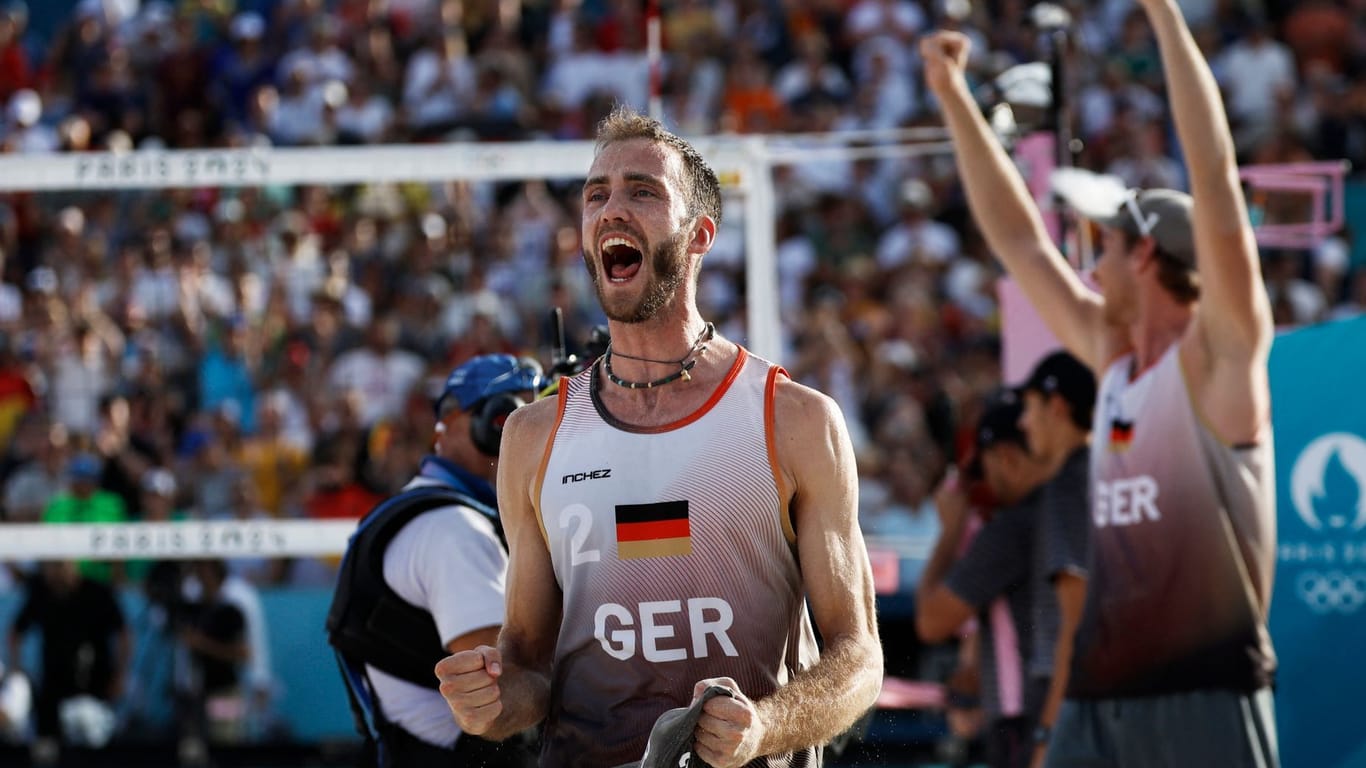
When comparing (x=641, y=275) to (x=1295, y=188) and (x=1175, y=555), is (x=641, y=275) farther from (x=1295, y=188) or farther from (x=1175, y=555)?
(x=1295, y=188)

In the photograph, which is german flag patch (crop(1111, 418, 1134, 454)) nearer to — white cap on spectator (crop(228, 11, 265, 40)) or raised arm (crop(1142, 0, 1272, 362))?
raised arm (crop(1142, 0, 1272, 362))

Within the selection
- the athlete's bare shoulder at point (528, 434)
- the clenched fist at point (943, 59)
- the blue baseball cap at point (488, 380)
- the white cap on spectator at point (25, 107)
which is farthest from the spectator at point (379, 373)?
the athlete's bare shoulder at point (528, 434)

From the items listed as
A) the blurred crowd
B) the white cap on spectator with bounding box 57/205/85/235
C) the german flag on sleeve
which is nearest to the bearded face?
the german flag on sleeve

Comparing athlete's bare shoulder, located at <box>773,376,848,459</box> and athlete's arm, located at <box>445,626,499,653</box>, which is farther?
athlete's arm, located at <box>445,626,499,653</box>

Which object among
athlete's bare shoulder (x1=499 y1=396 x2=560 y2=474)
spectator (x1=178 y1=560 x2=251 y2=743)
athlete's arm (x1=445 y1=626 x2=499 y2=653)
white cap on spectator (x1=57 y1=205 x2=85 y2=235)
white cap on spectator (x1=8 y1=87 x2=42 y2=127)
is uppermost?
white cap on spectator (x1=8 y1=87 x2=42 y2=127)

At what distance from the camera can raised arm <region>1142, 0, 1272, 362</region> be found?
4352mm

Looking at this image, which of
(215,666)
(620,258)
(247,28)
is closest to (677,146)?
(620,258)

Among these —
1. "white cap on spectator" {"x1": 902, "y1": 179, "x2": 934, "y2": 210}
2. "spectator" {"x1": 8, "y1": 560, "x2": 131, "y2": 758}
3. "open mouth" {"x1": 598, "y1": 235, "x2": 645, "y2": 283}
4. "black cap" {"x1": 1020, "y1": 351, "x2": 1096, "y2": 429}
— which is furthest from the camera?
"white cap on spectator" {"x1": 902, "y1": 179, "x2": 934, "y2": 210}

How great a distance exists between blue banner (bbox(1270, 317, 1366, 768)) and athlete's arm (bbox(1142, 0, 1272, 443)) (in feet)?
4.24

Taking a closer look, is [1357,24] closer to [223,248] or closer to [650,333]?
[223,248]

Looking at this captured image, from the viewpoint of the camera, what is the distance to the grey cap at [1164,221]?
4.92m

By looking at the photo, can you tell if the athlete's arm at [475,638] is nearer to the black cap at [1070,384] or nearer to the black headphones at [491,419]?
the black headphones at [491,419]

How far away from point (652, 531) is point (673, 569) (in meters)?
0.08

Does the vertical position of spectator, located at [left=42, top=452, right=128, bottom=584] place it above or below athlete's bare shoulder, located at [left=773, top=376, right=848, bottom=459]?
below
